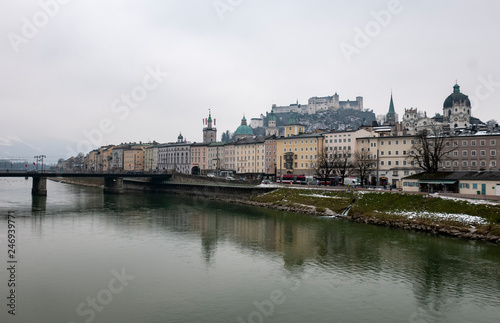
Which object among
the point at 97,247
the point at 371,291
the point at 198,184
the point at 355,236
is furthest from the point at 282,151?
the point at 371,291

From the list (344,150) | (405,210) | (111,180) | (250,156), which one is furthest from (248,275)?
(250,156)

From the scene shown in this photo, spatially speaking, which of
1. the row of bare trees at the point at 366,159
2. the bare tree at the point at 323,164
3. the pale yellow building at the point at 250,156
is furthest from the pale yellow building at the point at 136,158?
the row of bare trees at the point at 366,159

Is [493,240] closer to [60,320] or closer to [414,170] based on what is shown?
[60,320]

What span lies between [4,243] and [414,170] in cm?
7637

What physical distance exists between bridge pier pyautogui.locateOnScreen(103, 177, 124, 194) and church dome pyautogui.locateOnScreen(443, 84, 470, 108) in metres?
129

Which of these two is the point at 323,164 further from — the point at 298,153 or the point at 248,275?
the point at 248,275

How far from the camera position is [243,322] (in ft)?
66.5

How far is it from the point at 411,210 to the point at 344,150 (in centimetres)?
4950

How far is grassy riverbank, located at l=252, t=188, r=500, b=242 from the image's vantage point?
40938 mm

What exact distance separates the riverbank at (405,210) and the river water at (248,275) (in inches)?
101

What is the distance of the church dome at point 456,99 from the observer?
479 feet

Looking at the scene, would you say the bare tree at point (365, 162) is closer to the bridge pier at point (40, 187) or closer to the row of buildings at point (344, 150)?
the row of buildings at point (344, 150)

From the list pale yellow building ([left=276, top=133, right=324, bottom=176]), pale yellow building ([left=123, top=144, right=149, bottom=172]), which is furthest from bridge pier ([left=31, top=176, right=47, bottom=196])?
pale yellow building ([left=123, top=144, right=149, bottom=172])

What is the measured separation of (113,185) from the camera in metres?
110
